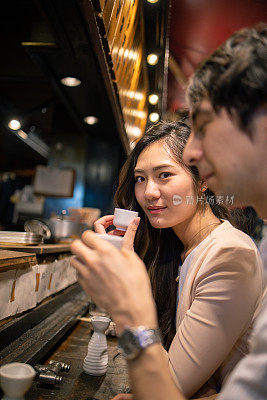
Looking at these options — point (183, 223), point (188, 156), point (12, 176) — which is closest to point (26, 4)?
point (183, 223)

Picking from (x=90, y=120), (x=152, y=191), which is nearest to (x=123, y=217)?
(x=152, y=191)

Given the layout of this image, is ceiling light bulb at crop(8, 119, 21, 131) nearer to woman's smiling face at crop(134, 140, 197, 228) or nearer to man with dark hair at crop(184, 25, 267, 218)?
woman's smiling face at crop(134, 140, 197, 228)

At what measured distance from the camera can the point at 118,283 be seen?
0.89m

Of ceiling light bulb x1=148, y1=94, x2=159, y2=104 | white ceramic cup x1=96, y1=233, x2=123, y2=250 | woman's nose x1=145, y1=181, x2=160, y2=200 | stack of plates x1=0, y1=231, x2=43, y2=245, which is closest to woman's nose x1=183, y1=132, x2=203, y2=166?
white ceramic cup x1=96, y1=233, x2=123, y2=250

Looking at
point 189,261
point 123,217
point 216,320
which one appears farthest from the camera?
point 189,261

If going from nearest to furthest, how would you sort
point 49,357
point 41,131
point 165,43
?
1. point 49,357
2. point 165,43
3. point 41,131

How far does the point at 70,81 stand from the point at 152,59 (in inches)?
38.0

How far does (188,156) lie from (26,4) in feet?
11.0

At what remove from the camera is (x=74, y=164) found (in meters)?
5.59

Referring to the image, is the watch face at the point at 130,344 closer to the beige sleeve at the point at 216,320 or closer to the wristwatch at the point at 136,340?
the wristwatch at the point at 136,340

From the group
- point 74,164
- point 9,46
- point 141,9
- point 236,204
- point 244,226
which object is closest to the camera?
point 236,204

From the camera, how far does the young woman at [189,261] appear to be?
1.23 meters

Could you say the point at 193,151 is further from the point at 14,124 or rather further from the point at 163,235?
the point at 14,124

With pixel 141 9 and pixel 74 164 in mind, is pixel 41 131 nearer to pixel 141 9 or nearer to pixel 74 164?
pixel 74 164
